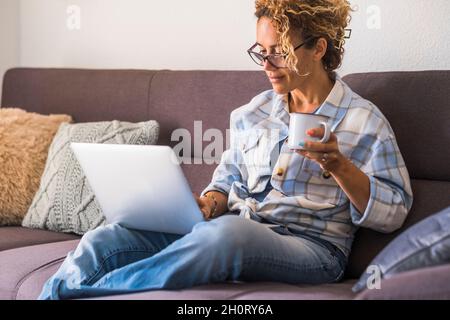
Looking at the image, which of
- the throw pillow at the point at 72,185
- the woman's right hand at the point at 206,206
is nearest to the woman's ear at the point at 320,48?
the woman's right hand at the point at 206,206

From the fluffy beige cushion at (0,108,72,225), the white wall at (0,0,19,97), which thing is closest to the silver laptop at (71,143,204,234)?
the fluffy beige cushion at (0,108,72,225)

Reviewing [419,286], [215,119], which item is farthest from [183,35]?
[419,286]

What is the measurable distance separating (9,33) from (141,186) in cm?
213

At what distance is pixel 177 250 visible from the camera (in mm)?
1615

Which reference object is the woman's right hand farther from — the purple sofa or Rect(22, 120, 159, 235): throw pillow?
Rect(22, 120, 159, 235): throw pillow

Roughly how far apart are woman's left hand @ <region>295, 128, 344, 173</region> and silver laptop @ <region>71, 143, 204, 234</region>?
0.27 metres

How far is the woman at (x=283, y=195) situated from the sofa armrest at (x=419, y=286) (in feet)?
1.33

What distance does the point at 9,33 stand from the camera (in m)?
3.57

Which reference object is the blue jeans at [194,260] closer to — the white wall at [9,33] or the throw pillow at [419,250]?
the throw pillow at [419,250]

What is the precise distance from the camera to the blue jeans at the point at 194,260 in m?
1.59

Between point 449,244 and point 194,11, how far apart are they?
1669 mm

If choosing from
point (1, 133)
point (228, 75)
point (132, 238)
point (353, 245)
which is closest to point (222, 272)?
point (132, 238)

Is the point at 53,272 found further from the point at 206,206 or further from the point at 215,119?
the point at 215,119
